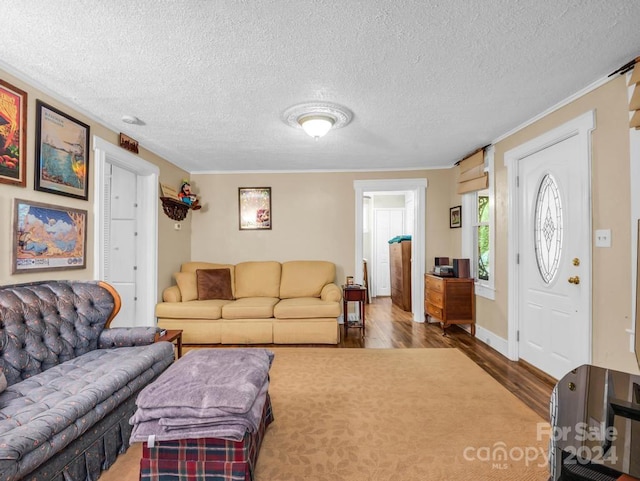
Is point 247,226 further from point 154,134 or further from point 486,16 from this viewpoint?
point 486,16

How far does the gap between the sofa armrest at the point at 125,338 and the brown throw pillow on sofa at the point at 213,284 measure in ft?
5.99

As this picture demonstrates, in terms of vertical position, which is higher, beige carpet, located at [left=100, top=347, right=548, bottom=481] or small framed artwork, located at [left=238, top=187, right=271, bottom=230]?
small framed artwork, located at [left=238, top=187, right=271, bottom=230]

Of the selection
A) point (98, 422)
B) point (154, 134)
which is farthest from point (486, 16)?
point (154, 134)

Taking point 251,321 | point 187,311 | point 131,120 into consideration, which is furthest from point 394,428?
point 131,120

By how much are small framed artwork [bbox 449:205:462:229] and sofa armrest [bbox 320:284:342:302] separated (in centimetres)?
202

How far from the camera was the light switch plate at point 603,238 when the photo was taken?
7.27ft

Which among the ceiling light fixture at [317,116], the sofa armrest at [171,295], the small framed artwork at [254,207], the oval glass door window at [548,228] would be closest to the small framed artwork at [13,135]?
the ceiling light fixture at [317,116]

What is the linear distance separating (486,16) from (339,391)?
270 cm

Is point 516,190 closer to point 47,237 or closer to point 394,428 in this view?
point 394,428

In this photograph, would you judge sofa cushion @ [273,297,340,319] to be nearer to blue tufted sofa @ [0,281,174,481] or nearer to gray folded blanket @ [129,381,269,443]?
blue tufted sofa @ [0,281,174,481]

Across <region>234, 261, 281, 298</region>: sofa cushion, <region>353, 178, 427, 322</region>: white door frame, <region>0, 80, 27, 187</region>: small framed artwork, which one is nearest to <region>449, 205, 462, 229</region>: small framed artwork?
<region>353, 178, 427, 322</region>: white door frame

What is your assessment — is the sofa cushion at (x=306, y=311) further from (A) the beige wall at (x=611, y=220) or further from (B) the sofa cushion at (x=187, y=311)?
→ (A) the beige wall at (x=611, y=220)

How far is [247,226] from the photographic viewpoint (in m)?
5.05

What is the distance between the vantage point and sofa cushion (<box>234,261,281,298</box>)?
464 cm
